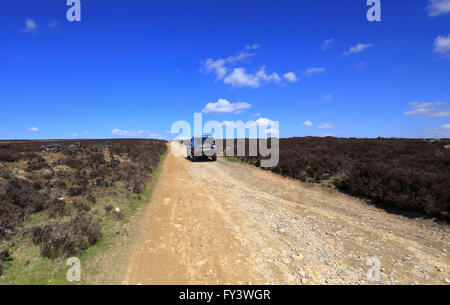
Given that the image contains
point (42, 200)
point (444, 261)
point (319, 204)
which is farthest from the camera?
point (319, 204)

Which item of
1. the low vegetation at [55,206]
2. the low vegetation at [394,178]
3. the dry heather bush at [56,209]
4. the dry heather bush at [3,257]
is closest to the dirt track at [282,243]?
the low vegetation at [394,178]

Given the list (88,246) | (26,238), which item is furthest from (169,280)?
(26,238)

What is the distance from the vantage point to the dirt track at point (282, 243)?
3834 mm

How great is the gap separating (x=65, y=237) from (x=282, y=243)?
4.94 meters

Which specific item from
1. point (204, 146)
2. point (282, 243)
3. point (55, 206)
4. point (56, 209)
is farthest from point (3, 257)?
point (204, 146)

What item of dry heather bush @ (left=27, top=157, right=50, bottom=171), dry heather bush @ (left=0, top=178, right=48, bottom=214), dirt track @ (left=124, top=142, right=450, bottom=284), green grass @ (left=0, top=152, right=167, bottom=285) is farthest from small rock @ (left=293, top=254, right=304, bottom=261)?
dry heather bush @ (left=27, top=157, right=50, bottom=171)

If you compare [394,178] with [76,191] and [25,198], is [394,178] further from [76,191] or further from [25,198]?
[25,198]

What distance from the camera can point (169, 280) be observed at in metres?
3.66

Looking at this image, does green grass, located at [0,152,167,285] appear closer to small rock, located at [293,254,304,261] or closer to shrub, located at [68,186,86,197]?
shrub, located at [68,186,86,197]

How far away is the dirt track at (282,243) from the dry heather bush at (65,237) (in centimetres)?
114

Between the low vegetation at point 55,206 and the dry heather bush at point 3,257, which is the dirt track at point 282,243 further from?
the dry heather bush at point 3,257

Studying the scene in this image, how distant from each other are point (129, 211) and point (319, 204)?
7063 mm
